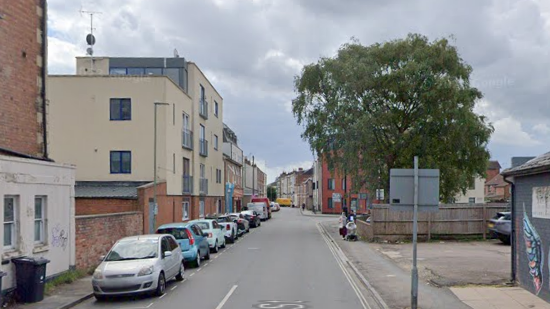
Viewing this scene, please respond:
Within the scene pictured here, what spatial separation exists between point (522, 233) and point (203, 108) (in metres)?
32.0

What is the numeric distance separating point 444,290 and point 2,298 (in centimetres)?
1049

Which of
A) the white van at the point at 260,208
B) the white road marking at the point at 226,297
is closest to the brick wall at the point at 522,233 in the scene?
the white road marking at the point at 226,297

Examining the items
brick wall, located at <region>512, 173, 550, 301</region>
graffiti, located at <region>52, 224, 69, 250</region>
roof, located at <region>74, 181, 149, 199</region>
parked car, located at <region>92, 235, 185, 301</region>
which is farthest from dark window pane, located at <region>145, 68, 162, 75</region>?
brick wall, located at <region>512, 173, 550, 301</region>

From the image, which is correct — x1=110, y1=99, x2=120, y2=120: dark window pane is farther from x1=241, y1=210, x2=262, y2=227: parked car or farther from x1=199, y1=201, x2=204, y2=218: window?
x1=241, y1=210, x2=262, y2=227: parked car

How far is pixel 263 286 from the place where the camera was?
1507cm

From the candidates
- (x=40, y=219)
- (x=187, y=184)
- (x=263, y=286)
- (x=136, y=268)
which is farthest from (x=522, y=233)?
(x=187, y=184)

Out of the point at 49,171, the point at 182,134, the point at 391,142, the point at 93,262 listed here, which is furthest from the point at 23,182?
the point at 391,142

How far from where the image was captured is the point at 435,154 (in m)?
33.6

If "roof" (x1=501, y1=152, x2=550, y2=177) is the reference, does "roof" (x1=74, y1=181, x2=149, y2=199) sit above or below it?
below

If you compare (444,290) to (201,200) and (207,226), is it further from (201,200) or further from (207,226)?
(201,200)

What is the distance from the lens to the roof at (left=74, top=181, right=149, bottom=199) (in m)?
27.6

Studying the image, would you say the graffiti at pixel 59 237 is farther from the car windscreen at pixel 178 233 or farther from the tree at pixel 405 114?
the tree at pixel 405 114

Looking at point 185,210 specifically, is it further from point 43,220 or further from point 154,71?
point 43,220

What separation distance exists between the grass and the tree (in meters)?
20.1
